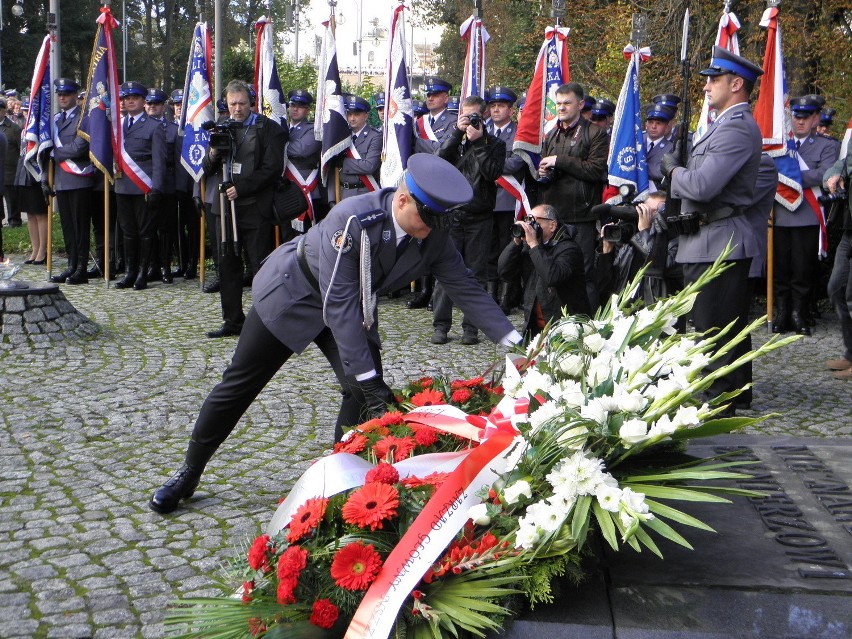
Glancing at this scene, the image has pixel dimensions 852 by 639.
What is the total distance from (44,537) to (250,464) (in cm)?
133

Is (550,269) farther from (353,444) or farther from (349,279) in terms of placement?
(353,444)

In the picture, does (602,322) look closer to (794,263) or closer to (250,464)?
(250,464)

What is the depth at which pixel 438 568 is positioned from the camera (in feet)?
8.42

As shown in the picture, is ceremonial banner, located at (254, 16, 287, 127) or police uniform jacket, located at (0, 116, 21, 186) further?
police uniform jacket, located at (0, 116, 21, 186)

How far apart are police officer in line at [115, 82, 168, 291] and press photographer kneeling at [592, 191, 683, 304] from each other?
6.12 meters

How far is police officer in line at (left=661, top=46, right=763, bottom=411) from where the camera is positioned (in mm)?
6188

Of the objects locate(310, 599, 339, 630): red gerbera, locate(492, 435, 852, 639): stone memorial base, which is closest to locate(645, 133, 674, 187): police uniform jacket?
locate(492, 435, 852, 639): stone memorial base

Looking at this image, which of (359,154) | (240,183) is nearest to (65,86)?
(359,154)

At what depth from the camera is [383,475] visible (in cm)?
288

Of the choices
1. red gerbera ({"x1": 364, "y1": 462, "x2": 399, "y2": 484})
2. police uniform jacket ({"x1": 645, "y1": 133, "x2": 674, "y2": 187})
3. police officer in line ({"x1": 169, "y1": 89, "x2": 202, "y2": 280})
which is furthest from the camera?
police officer in line ({"x1": 169, "y1": 89, "x2": 202, "y2": 280})

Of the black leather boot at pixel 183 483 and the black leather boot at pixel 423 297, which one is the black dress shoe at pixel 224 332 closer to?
the black leather boot at pixel 423 297

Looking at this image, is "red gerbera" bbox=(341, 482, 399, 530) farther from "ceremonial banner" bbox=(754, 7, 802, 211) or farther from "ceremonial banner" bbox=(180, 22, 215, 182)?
"ceremonial banner" bbox=(180, 22, 215, 182)

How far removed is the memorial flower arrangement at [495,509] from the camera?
2.48 m

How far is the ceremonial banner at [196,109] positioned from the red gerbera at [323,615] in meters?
9.51
